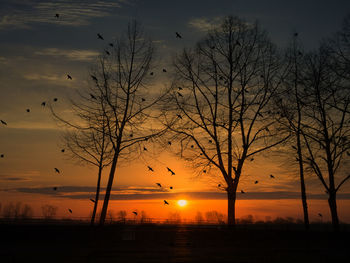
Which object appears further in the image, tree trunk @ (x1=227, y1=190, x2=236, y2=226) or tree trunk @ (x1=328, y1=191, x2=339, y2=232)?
tree trunk @ (x1=328, y1=191, x2=339, y2=232)

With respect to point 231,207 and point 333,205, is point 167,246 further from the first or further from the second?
Result: point 333,205

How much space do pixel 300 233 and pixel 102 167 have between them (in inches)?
571

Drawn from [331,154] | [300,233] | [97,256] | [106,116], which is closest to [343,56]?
[331,154]

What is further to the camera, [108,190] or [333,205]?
[333,205]

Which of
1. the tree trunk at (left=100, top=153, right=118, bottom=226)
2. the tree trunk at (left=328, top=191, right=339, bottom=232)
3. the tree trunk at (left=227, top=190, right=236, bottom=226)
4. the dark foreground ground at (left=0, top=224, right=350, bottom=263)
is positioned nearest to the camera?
the dark foreground ground at (left=0, top=224, right=350, bottom=263)

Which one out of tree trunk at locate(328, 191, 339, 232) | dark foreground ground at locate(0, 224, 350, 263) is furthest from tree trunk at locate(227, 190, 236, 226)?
tree trunk at locate(328, 191, 339, 232)

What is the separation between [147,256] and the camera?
13344 millimetres

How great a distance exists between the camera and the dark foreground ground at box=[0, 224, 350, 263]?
43.2ft

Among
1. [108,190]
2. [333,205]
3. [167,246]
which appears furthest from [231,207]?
[108,190]

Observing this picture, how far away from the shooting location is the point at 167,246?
16781 millimetres

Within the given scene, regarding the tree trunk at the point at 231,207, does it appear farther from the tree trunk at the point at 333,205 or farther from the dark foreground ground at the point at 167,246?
the tree trunk at the point at 333,205

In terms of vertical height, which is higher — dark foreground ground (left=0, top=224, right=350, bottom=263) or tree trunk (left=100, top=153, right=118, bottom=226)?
tree trunk (left=100, top=153, right=118, bottom=226)

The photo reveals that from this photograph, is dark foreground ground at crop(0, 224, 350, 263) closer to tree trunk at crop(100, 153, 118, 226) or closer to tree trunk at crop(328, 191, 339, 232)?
tree trunk at crop(100, 153, 118, 226)

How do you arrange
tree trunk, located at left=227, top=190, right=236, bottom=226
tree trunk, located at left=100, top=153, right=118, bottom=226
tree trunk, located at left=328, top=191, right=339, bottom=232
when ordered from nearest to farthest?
tree trunk, located at left=100, top=153, right=118, bottom=226 < tree trunk, located at left=227, top=190, right=236, bottom=226 < tree trunk, located at left=328, top=191, right=339, bottom=232
